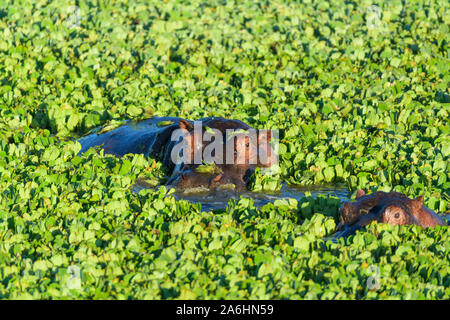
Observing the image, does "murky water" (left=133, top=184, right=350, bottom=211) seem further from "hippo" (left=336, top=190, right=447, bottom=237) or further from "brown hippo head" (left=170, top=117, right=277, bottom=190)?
"hippo" (left=336, top=190, right=447, bottom=237)

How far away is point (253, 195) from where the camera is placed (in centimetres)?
955

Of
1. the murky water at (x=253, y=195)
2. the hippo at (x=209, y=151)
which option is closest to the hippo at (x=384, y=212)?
the murky water at (x=253, y=195)

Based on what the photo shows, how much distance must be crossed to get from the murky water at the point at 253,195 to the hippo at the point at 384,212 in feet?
4.48

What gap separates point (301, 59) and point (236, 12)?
2873 millimetres

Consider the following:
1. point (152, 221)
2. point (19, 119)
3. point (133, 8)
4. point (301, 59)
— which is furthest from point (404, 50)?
point (152, 221)

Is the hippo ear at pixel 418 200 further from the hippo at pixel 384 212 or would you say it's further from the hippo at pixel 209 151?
the hippo at pixel 209 151

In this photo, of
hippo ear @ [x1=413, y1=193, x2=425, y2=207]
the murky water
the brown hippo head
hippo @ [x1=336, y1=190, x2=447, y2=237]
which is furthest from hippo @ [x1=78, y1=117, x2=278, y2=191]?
hippo ear @ [x1=413, y1=193, x2=425, y2=207]

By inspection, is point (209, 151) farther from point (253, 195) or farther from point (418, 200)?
point (418, 200)

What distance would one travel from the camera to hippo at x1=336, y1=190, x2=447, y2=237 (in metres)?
7.83

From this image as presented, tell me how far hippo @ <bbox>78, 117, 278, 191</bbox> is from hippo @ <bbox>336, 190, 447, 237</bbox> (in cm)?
195

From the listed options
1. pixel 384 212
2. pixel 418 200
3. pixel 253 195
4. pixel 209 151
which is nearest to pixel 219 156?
pixel 209 151

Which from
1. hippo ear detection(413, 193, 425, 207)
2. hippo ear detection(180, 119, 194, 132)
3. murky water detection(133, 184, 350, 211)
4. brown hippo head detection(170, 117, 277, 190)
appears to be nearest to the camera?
hippo ear detection(413, 193, 425, 207)

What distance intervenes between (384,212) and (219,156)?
263cm

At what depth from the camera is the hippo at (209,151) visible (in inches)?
379
